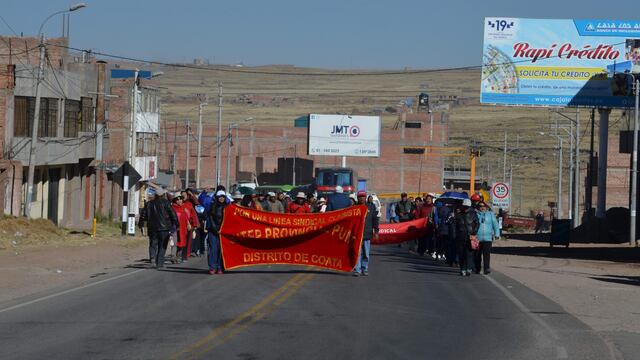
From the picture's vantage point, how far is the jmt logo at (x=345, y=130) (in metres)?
101

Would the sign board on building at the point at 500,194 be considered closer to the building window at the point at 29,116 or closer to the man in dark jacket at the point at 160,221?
the building window at the point at 29,116

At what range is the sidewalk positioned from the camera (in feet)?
54.3

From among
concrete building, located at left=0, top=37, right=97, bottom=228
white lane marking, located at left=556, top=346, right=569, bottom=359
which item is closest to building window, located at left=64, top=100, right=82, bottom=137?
concrete building, located at left=0, top=37, right=97, bottom=228

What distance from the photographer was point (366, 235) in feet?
75.8

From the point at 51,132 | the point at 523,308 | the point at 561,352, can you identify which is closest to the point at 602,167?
the point at 51,132

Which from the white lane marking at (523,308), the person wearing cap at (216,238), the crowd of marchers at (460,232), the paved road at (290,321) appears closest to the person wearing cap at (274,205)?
the crowd of marchers at (460,232)

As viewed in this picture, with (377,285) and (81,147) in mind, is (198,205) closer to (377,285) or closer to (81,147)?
(377,285)

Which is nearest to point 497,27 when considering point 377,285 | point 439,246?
point 439,246

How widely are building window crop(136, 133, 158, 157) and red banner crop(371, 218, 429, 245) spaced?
42.4 metres

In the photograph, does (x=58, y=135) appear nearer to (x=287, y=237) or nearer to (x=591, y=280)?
(x=287, y=237)

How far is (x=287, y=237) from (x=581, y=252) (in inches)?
837

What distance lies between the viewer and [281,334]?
13812 mm

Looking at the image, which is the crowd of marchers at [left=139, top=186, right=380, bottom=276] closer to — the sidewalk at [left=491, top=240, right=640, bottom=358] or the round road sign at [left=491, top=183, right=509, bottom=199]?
the sidewalk at [left=491, top=240, right=640, bottom=358]

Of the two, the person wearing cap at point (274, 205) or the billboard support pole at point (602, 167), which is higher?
the billboard support pole at point (602, 167)
